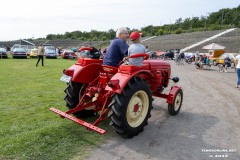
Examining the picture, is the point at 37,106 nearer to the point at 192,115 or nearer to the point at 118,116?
the point at 118,116

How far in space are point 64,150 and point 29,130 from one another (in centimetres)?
122

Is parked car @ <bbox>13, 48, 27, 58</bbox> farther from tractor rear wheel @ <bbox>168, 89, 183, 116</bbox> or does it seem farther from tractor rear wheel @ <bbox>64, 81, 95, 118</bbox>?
tractor rear wheel @ <bbox>168, 89, 183, 116</bbox>

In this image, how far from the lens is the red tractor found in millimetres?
4508

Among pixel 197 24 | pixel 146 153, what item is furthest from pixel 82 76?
pixel 197 24

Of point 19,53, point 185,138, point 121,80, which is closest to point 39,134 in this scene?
point 121,80

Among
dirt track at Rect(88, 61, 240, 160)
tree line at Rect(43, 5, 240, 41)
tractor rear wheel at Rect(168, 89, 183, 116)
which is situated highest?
tree line at Rect(43, 5, 240, 41)

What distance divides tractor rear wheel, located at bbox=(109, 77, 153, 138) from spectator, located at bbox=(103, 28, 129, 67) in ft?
2.17

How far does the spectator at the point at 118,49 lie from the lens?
16.7 ft

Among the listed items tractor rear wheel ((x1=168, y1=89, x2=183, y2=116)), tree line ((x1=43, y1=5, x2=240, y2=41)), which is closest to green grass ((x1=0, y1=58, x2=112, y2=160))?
tractor rear wheel ((x1=168, y1=89, x2=183, y2=116))

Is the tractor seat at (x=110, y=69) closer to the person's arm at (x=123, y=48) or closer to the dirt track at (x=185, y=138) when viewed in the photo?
the person's arm at (x=123, y=48)

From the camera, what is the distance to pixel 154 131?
5.13 m

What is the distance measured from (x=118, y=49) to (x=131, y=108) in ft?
3.97

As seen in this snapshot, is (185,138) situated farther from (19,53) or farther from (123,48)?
(19,53)

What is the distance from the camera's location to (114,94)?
460 centimetres
